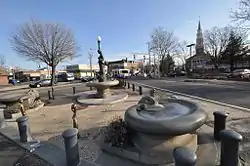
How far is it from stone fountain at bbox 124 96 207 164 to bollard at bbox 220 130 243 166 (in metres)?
0.66

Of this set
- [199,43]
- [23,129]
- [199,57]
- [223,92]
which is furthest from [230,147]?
[199,57]

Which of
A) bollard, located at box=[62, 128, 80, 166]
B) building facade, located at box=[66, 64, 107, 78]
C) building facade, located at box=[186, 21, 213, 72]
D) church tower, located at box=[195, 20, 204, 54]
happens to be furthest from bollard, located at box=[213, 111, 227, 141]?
building facade, located at box=[66, 64, 107, 78]

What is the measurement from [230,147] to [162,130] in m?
1.24

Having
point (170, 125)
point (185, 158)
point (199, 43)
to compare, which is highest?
point (199, 43)

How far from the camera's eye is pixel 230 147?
3.51 m

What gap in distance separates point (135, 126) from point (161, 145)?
697 mm

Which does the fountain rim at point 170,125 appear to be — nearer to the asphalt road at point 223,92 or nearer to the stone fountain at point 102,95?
the asphalt road at point 223,92

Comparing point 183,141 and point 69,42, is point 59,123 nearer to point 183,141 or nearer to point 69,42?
point 183,141

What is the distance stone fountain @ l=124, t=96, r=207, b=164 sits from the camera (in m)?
3.93

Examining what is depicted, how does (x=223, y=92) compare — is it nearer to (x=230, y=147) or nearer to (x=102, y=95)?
(x=102, y=95)

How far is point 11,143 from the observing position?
605 cm

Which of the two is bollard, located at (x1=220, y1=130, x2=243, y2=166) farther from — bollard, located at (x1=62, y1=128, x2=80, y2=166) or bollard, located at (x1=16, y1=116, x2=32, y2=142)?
bollard, located at (x1=16, y1=116, x2=32, y2=142)

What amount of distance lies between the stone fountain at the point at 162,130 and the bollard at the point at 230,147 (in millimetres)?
656

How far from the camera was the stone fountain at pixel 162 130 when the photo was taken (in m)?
3.93
